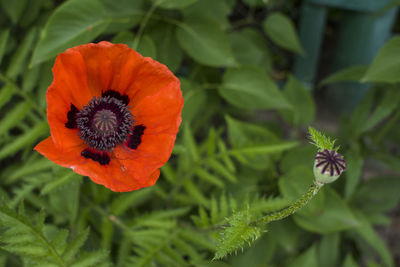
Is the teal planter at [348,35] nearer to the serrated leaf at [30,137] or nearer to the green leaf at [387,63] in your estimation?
the green leaf at [387,63]

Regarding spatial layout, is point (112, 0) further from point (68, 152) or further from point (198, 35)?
point (68, 152)

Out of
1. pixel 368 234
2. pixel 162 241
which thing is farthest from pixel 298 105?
pixel 162 241

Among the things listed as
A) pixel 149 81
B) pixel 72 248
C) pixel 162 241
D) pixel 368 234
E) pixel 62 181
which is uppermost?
pixel 149 81

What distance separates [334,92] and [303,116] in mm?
902

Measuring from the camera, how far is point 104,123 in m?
1.34

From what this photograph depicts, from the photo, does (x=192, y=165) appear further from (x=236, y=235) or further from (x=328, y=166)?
(x=328, y=166)

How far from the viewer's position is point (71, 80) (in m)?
1.21

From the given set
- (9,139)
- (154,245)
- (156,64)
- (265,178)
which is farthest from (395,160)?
(9,139)

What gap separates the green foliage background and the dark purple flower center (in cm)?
24

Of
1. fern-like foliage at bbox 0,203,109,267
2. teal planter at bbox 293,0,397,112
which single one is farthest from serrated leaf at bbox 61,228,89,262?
teal planter at bbox 293,0,397,112

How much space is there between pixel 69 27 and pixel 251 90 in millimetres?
919

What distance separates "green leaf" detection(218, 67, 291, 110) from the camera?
2.02 meters

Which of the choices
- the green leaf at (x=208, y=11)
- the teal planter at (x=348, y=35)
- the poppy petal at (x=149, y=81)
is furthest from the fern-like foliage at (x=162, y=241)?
the teal planter at (x=348, y=35)

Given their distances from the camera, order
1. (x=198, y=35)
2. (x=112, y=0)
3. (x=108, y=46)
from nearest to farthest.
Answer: (x=108, y=46) → (x=112, y=0) → (x=198, y=35)
